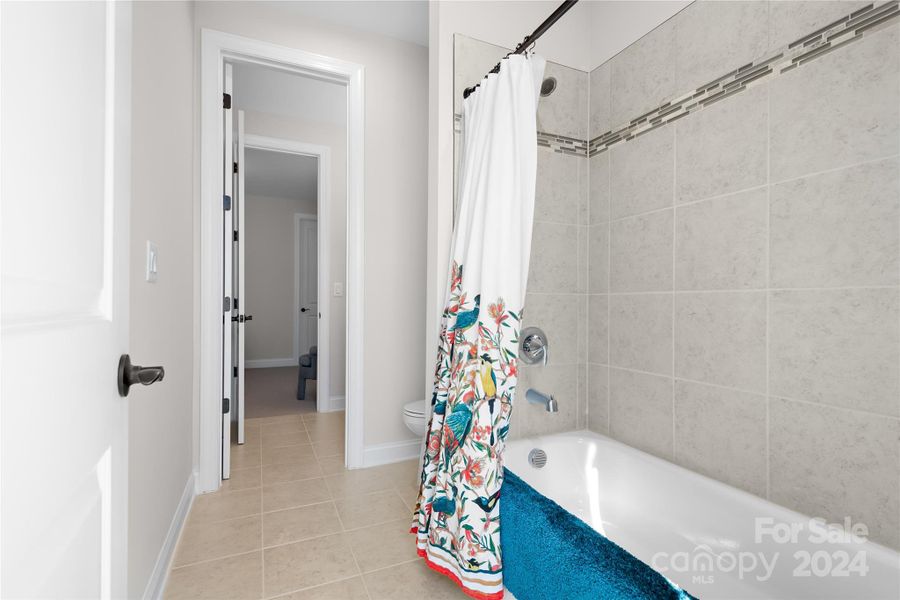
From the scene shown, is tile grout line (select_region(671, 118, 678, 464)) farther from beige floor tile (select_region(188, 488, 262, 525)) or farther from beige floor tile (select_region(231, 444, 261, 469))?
beige floor tile (select_region(231, 444, 261, 469))

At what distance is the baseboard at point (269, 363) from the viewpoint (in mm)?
6137

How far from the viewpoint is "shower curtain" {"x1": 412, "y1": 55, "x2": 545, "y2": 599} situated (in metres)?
1.36

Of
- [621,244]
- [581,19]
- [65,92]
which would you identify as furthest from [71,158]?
[581,19]

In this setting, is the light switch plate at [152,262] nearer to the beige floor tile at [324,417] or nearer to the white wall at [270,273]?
the beige floor tile at [324,417]

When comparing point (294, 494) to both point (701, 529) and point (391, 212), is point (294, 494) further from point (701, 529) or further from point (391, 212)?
point (701, 529)

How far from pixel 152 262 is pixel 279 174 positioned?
417 centimetres

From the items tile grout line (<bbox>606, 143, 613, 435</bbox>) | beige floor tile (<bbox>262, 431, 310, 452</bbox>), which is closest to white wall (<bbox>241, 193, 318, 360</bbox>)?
beige floor tile (<bbox>262, 431, 310, 452</bbox>)

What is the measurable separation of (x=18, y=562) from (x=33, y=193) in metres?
0.37

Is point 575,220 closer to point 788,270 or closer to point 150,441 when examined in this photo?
point 788,270

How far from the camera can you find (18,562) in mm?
394

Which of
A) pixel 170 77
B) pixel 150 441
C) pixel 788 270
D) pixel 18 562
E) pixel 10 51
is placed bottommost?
pixel 150 441

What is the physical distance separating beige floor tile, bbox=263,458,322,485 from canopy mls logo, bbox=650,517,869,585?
1806 mm

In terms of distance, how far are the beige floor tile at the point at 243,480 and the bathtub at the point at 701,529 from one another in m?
1.46

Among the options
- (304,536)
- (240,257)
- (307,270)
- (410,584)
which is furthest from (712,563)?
(307,270)
